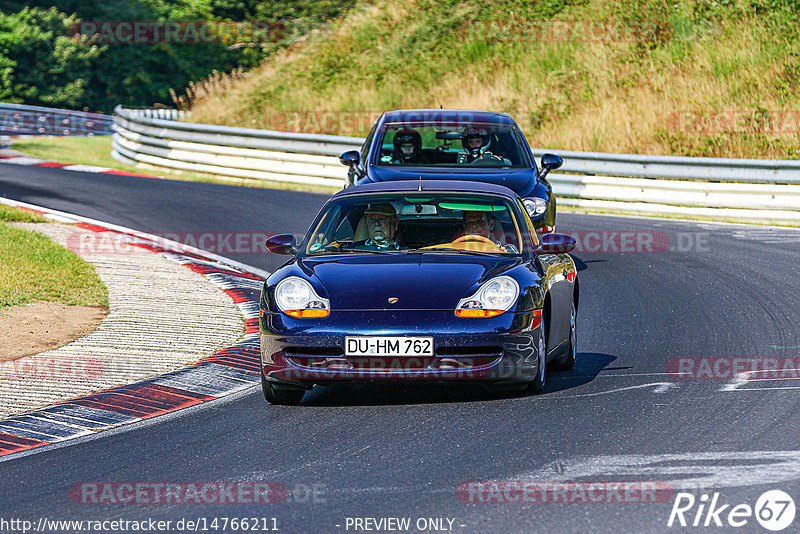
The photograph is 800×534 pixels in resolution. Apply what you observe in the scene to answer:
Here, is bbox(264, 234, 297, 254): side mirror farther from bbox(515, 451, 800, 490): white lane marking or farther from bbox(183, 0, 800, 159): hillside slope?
bbox(183, 0, 800, 159): hillside slope

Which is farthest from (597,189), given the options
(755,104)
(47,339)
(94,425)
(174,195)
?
(94,425)

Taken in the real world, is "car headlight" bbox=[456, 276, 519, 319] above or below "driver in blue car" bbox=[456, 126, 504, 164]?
below

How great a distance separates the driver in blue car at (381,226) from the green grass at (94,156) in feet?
45.8

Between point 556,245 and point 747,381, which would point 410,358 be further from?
point 747,381

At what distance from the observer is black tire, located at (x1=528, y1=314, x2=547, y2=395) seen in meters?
7.89

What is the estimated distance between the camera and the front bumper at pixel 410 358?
7520 millimetres

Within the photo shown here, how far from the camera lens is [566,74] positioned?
28531mm

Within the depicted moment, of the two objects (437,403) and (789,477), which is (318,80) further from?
(789,477)

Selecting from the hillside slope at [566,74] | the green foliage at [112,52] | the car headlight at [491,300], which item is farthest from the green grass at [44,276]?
the green foliage at [112,52]

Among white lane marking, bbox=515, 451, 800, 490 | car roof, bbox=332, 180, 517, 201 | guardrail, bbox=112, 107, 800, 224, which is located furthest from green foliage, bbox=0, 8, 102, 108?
white lane marking, bbox=515, 451, 800, 490

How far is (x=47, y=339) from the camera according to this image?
1014 cm

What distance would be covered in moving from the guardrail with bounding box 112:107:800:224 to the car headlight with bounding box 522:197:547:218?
6.52 meters

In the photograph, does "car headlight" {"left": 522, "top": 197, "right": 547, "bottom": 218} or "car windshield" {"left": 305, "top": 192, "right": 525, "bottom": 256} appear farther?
"car headlight" {"left": 522, "top": 197, "right": 547, "bottom": 218}

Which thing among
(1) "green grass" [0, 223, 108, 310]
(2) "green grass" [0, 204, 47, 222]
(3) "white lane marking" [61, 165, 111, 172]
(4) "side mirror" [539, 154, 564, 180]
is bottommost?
(1) "green grass" [0, 223, 108, 310]
